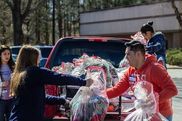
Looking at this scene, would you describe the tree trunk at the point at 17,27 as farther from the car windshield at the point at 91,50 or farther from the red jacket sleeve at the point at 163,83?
the red jacket sleeve at the point at 163,83

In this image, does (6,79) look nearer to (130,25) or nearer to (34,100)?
(34,100)

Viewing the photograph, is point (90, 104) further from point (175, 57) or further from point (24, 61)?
point (175, 57)

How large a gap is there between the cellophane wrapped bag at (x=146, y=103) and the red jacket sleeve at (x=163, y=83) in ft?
0.36

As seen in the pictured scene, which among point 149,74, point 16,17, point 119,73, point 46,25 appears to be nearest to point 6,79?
point 119,73

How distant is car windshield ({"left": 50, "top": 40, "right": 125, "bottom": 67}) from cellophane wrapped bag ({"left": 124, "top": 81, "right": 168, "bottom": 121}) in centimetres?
422

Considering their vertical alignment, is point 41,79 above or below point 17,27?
above

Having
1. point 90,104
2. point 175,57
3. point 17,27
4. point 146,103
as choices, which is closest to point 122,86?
point 90,104

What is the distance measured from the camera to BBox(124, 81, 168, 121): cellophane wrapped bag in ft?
15.6

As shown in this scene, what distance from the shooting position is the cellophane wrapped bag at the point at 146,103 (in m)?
4.77

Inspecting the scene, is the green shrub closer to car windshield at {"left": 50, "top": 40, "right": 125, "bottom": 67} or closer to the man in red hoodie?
car windshield at {"left": 50, "top": 40, "right": 125, "bottom": 67}

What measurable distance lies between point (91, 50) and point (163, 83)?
423cm

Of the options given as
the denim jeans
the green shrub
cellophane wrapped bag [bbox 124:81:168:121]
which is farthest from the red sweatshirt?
the green shrub

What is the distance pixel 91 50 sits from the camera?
30.0 feet

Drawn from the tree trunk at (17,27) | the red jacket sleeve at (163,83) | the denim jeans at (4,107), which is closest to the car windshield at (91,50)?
the denim jeans at (4,107)
